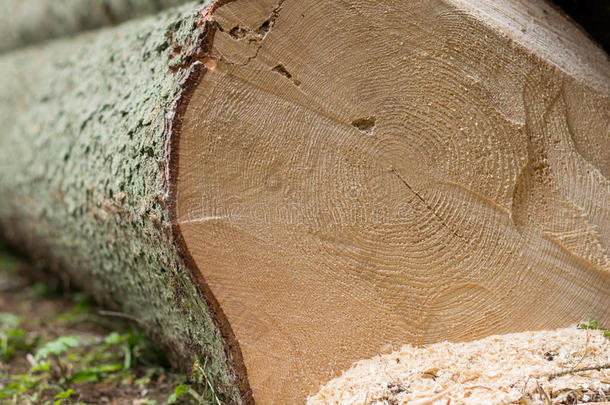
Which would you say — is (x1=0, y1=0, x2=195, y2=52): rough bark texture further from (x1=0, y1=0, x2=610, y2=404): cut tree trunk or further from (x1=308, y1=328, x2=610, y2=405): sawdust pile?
(x1=308, y1=328, x2=610, y2=405): sawdust pile

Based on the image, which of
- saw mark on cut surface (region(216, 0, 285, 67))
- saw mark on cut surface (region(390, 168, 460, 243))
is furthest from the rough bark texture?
saw mark on cut surface (region(390, 168, 460, 243))

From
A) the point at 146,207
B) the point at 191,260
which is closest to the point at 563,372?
the point at 191,260

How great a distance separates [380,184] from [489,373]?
57 centimetres

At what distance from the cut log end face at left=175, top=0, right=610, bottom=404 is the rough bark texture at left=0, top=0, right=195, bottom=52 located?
1.02m

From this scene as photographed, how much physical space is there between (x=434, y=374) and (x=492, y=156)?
63 cm

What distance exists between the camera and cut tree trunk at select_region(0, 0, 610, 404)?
4.52 feet

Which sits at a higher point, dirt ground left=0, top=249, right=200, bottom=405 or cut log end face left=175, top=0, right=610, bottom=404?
cut log end face left=175, top=0, right=610, bottom=404

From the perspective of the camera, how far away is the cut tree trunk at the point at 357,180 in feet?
4.52

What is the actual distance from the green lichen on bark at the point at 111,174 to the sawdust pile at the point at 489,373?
1.21 feet

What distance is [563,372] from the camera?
4.39 feet

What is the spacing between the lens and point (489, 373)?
1.37m

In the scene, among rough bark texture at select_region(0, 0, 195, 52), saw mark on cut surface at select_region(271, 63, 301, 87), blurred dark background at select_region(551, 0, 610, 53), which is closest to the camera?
saw mark on cut surface at select_region(271, 63, 301, 87)

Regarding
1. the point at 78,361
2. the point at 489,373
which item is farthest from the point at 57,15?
the point at 489,373

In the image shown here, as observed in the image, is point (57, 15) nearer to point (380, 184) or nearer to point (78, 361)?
point (78, 361)
